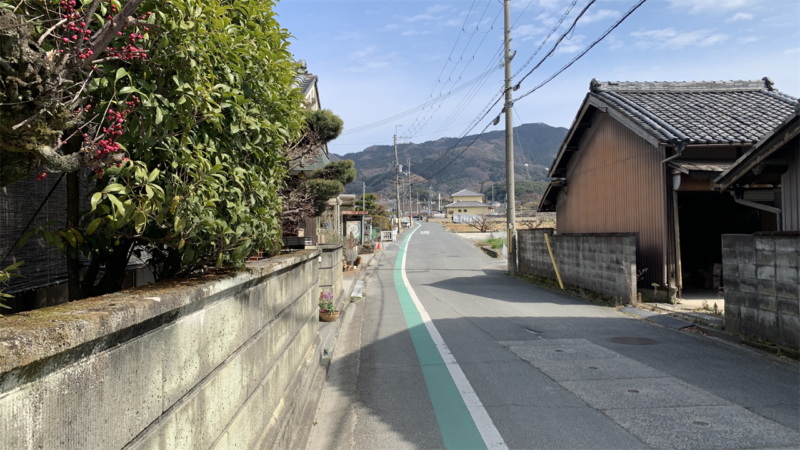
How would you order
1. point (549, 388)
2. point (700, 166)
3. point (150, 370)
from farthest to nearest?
point (700, 166) → point (549, 388) → point (150, 370)

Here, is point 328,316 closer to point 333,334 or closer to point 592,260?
point 333,334

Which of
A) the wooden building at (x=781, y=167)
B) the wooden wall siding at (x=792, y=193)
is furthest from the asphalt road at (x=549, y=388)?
the wooden building at (x=781, y=167)

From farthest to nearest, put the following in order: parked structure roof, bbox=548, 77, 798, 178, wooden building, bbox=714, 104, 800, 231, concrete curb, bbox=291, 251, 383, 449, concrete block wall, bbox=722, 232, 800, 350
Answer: parked structure roof, bbox=548, 77, 798, 178 < wooden building, bbox=714, 104, 800, 231 < concrete block wall, bbox=722, 232, 800, 350 < concrete curb, bbox=291, 251, 383, 449

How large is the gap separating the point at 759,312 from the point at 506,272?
13803 millimetres

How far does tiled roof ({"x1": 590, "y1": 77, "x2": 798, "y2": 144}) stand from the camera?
11625 mm

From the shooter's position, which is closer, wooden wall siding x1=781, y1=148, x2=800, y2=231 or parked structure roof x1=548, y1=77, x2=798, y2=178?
wooden wall siding x1=781, y1=148, x2=800, y2=231

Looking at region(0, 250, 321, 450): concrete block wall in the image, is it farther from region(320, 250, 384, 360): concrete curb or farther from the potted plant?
the potted plant

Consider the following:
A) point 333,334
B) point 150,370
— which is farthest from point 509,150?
point 150,370

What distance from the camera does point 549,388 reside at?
213 inches

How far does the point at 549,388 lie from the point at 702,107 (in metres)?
12.3

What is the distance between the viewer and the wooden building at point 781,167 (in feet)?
23.8

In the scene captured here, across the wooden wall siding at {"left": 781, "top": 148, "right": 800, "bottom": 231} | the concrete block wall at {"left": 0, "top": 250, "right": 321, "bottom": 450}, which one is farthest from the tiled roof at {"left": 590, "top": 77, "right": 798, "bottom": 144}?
the concrete block wall at {"left": 0, "top": 250, "right": 321, "bottom": 450}

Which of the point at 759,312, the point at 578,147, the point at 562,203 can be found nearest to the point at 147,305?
the point at 759,312

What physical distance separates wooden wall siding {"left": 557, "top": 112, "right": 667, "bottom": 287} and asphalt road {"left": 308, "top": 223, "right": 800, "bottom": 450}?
3.34 m
